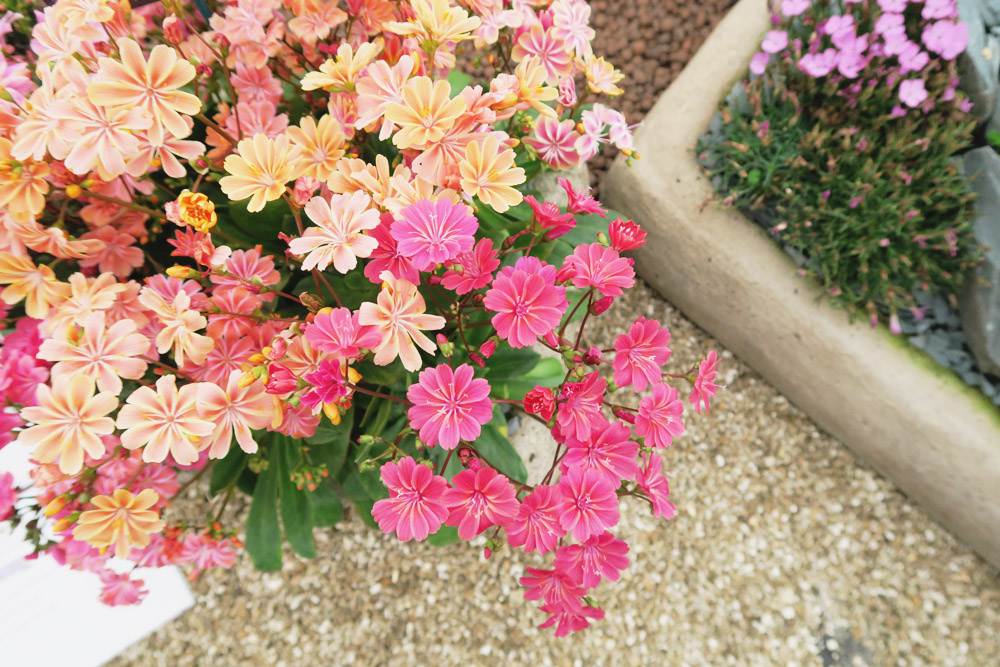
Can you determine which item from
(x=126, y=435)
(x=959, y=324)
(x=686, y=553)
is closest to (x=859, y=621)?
(x=686, y=553)

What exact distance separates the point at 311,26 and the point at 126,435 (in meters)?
0.68

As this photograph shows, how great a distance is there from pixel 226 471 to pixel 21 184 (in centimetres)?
71

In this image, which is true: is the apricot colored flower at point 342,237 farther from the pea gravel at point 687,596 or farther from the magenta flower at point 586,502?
the pea gravel at point 687,596

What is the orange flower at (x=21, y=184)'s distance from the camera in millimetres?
759

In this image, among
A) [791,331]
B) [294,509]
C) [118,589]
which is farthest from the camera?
[791,331]

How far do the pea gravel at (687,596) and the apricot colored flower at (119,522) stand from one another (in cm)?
106

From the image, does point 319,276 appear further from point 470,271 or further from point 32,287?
point 32,287

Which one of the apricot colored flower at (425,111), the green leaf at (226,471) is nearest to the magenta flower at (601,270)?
the apricot colored flower at (425,111)

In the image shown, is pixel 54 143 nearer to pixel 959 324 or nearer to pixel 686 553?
pixel 686 553

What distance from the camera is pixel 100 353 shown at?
781 millimetres

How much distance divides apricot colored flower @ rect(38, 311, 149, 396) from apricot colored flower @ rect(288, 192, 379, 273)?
0.26 meters

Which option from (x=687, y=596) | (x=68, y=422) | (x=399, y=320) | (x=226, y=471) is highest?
(x=399, y=320)

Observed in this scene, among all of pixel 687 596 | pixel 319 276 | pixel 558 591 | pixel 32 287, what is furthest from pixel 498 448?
pixel 687 596

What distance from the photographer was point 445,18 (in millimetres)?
850
